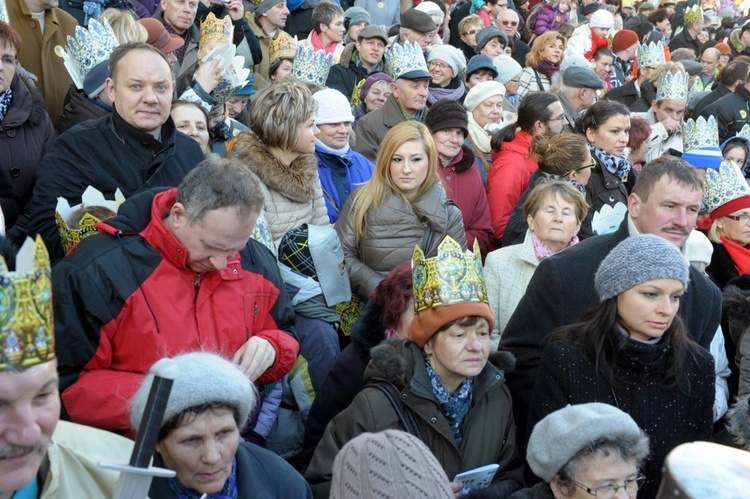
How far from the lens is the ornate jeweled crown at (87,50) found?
5.30 meters

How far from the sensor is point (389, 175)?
5574 mm

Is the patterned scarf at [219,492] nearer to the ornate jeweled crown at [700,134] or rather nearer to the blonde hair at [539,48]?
the ornate jeweled crown at [700,134]

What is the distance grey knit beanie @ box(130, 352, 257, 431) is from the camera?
9.48 ft

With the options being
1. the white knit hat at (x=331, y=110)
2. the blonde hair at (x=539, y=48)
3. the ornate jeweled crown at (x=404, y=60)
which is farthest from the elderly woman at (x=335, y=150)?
the blonde hair at (x=539, y=48)

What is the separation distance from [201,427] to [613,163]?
4.75 meters

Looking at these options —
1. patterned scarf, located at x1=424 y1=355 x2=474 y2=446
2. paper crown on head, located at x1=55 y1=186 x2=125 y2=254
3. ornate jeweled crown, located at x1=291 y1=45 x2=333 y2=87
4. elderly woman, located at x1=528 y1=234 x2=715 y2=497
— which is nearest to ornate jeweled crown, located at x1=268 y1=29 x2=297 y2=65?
ornate jeweled crown, located at x1=291 y1=45 x2=333 y2=87

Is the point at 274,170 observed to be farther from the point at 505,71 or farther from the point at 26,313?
Result: the point at 505,71

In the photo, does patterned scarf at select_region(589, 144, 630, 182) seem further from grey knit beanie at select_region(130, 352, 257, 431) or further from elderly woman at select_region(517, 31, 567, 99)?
grey knit beanie at select_region(130, 352, 257, 431)

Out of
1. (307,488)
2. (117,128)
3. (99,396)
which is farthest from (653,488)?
(117,128)

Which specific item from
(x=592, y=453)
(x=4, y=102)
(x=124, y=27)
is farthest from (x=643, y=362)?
(x=124, y=27)

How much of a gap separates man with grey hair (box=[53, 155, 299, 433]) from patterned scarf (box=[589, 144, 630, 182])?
3891mm

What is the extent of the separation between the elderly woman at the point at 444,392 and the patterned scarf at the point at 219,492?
612 mm

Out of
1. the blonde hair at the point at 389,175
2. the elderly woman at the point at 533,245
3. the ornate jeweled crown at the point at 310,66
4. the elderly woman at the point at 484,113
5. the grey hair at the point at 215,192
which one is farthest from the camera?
the ornate jeweled crown at the point at 310,66

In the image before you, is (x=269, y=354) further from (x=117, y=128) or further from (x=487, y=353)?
(x=117, y=128)
